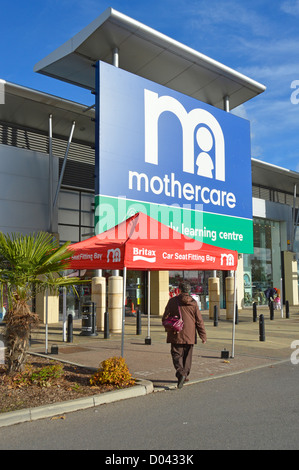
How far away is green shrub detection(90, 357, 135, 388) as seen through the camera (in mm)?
7836

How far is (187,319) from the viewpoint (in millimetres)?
8320

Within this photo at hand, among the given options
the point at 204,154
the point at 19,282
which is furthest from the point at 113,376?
the point at 204,154

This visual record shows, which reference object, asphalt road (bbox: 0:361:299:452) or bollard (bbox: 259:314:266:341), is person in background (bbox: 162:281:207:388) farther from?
bollard (bbox: 259:314:266:341)

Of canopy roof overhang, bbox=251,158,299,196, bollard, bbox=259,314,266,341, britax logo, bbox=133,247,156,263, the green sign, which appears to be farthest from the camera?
canopy roof overhang, bbox=251,158,299,196

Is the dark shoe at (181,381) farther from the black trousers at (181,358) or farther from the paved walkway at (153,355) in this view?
the paved walkway at (153,355)

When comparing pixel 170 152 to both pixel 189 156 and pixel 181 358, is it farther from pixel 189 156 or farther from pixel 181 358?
pixel 181 358

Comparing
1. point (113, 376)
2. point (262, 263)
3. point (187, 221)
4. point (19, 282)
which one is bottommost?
point (113, 376)

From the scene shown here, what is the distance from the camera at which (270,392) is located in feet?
26.0

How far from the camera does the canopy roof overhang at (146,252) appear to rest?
393 inches

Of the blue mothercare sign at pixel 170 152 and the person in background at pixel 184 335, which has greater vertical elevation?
the blue mothercare sign at pixel 170 152

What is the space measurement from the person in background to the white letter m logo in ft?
38.7

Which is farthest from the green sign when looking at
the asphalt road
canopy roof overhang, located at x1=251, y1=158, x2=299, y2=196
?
the asphalt road

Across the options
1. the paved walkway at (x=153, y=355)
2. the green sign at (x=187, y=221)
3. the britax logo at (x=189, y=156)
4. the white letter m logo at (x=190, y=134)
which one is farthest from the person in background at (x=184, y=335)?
the white letter m logo at (x=190, y=134)

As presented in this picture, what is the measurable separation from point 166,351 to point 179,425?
623 centimetres
